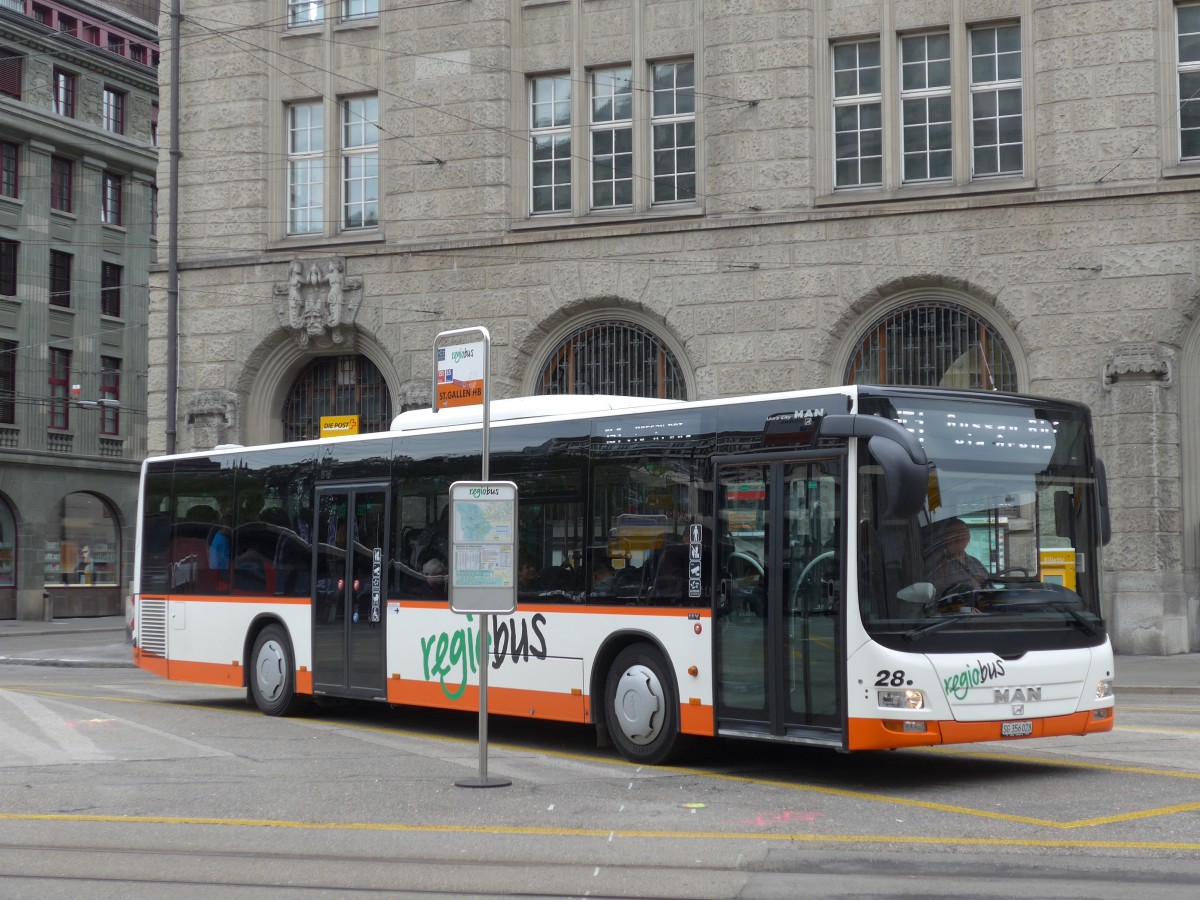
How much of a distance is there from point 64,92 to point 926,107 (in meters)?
32.6

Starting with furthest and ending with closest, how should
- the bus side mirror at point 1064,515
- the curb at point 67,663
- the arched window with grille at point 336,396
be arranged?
1. the arched window with grille at point 336,396
2. the curb at point 67,663
3. the bus side mirror at point 1064,515

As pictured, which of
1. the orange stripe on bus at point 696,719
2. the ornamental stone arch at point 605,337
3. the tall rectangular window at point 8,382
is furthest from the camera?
the tall rectangular window at point 8,382

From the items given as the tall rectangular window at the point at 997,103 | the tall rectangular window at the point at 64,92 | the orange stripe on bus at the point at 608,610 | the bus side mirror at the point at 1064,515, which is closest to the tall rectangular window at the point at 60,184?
the tall rectangular window at the point at 64,92

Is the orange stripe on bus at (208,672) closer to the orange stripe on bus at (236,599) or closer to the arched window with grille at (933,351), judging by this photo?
the orange stripe on bus at (236,599)

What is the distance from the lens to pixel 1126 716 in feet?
51.2

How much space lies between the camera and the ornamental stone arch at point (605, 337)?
25844 millimetres

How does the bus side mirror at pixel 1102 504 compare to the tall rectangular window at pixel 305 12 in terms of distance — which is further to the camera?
the tall rectangular window at pixel 305 12

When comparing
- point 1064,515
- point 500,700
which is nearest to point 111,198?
point 500,700

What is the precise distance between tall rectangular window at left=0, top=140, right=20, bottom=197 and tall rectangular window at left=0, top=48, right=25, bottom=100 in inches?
55.7

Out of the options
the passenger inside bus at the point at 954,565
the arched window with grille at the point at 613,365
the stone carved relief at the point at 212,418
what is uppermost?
the arched window with grille at the point at 613,365

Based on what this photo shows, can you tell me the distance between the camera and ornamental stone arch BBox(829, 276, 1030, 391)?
2389 centimetres

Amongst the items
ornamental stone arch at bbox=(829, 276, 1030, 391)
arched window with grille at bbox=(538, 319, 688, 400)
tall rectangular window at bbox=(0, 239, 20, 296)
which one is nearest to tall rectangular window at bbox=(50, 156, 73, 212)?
tall rectangular window at bbox=(0, 239, 20, 296)

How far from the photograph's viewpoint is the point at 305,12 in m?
29.0

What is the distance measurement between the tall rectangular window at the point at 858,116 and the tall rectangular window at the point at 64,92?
102 feet
